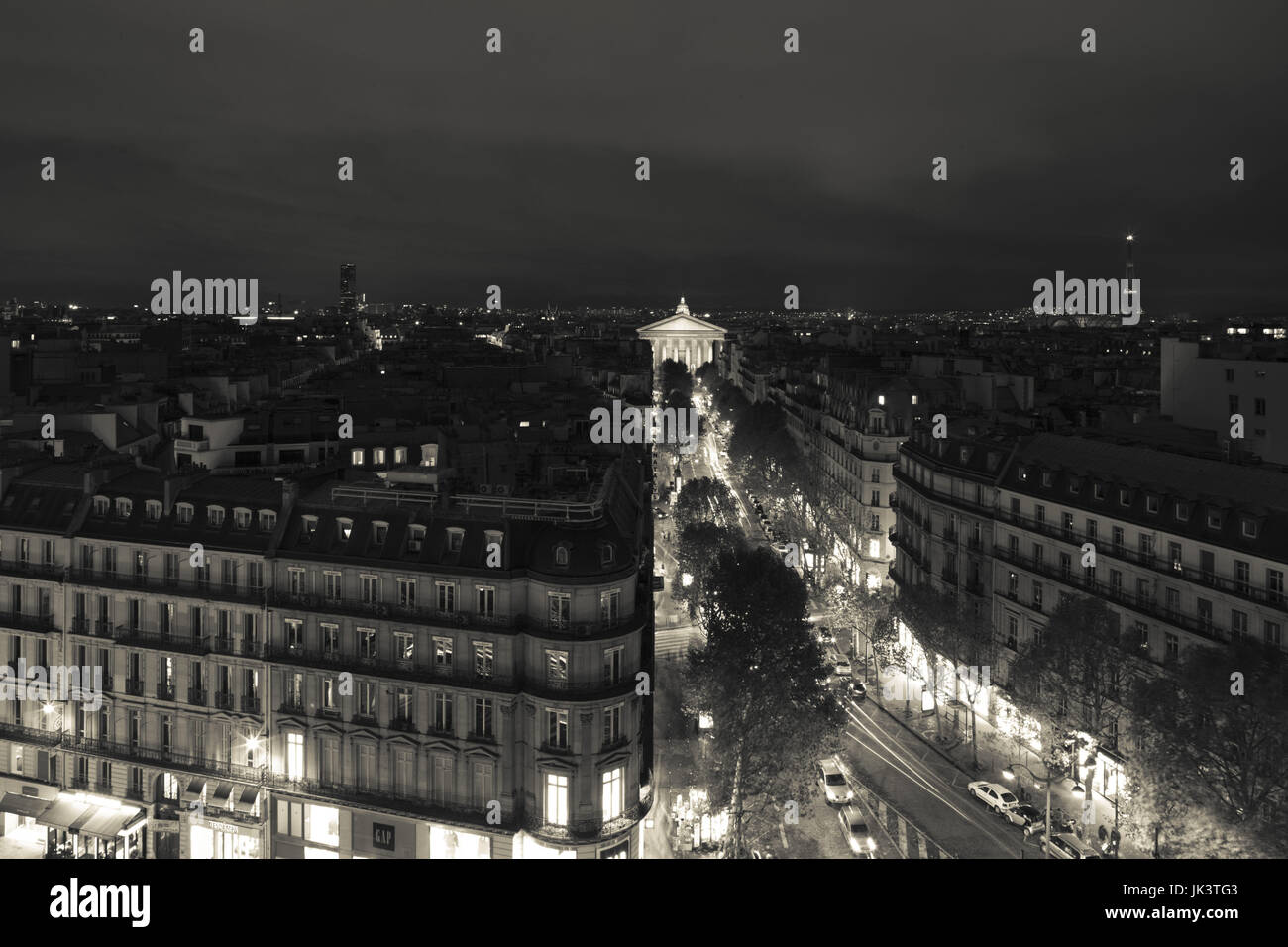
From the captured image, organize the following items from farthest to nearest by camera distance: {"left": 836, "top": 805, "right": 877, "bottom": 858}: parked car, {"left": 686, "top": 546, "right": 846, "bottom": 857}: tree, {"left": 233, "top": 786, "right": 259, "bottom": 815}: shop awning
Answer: {"left": 836, "top": 805, "right": 877, "bottom": 858}: parked car → {"left": 686, "top": 546, "right": 846, "bottom": 857}: tree → {"left": 233, "top": 786, "right": 259, "bottom": 815}: shop awning

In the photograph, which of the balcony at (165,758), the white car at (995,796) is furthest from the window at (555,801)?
the white car at (995,796)

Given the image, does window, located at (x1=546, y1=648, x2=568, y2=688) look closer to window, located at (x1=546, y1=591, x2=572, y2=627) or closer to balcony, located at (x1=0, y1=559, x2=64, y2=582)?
window, located at (x1=546, y1=591, x2=572, y2=627)

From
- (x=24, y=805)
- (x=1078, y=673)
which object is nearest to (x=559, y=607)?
(x=1078, y=673)

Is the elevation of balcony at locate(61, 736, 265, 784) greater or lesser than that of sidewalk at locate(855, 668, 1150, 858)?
greater

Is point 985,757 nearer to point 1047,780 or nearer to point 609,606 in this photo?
point 1047,780

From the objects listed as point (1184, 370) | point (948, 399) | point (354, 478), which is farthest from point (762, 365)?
point (354, 478)

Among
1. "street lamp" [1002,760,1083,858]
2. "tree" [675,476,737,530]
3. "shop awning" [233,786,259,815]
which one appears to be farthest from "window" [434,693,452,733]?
"tree" [675,476,737,530]

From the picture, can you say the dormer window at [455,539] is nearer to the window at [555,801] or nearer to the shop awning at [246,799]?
the window at [555,801]
